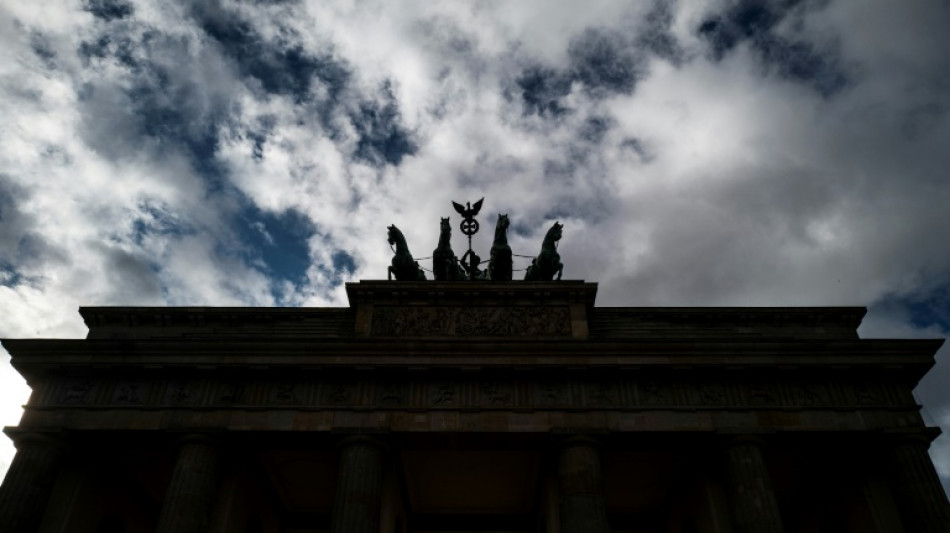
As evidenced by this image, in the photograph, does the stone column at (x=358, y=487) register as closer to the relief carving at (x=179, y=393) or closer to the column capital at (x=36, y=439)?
the relief carving at (x=179, y=393)

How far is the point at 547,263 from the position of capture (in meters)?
27.2

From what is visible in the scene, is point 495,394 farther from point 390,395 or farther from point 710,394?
point 710,394

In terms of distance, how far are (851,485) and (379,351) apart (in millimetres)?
15740

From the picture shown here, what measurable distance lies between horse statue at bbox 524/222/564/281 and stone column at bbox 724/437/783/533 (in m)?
9.01

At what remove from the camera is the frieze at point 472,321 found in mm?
24359

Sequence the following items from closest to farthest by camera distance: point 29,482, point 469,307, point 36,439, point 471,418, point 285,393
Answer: point 29,482
point 36,439
point 471,418
point 285,393
point 469,307

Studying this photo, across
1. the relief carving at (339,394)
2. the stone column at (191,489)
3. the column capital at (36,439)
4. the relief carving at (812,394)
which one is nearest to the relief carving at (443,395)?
the relief carving at (339,394)

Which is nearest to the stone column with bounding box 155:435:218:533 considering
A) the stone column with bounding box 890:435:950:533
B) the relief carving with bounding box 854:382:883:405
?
the relief carving with bounding box 854:382:883:405

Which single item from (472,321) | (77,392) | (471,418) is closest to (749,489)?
(471,418)

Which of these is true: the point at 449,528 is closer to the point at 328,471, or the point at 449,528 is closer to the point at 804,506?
the point at 328,471

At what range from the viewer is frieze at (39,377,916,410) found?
22.2 metres

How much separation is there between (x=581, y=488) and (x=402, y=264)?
11.1 meters

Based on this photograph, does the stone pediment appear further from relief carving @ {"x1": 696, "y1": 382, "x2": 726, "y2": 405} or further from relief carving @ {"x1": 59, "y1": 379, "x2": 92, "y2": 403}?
relief carving @ {"x1": 59, "y1": 379, "x2": 92, "y2": 403}

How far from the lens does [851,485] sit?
74.9ft
